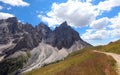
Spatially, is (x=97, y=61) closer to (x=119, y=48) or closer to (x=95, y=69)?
(x=95, y=69)

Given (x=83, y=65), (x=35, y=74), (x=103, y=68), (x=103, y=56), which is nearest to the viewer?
(x=103, y=68)

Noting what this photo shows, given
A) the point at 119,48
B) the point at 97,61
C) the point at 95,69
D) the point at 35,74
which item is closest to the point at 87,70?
the point at 95,69

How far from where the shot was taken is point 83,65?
210 ft

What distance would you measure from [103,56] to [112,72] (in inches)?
565

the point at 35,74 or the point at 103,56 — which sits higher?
the point at 103,56

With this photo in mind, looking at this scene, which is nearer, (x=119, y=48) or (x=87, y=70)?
(x=87, y=70)

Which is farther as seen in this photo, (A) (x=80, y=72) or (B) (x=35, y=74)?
(B) (x=35, y=74)

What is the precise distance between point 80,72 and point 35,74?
82.7 feet

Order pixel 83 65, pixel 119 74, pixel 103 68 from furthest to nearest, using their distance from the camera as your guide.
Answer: pixel 83 65
pixel 103 68
pixel 119 74

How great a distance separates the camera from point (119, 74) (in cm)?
5459

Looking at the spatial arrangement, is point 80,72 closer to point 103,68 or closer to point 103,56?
point 103,68

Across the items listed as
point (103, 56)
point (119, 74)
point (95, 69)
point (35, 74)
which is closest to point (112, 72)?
point (119, 74)

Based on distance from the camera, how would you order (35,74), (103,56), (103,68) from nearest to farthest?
1. (103,68)
2. (103,56)
3. (35,74)

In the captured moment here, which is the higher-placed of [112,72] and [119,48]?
[119,48]
